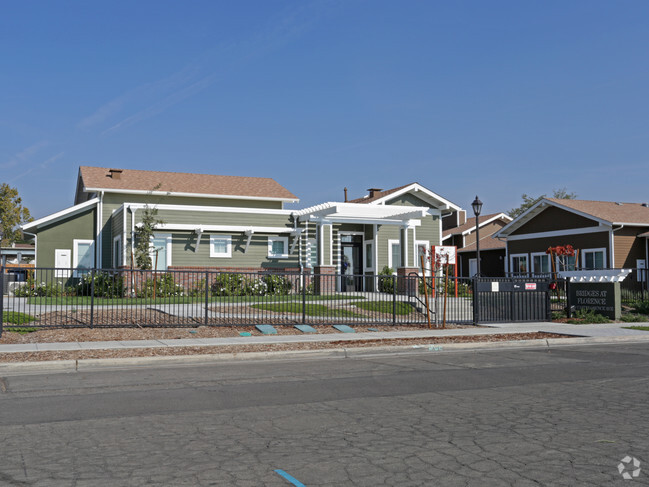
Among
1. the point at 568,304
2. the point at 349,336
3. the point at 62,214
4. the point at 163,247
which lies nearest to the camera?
the point at 349,336

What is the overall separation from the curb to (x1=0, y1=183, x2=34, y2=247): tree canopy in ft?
157

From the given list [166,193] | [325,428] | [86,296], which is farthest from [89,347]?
[166,193]

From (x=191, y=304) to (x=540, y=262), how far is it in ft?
80.9

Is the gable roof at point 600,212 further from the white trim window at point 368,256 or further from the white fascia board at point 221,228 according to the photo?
the white fascia board at point 221,228

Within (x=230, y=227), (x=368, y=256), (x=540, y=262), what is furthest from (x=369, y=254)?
(x=540, y=262)

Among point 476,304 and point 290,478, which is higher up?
point 476,304

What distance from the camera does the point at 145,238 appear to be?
2684 cm

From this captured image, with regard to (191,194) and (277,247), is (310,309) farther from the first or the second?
(191,194)

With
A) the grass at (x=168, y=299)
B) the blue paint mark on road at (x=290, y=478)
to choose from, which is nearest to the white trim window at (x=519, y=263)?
the grass at (x=168, y=299)

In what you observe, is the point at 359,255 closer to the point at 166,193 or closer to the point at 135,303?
the point at 166,193

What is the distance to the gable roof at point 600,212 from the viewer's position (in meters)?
30.8

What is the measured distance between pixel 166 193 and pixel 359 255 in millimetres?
10634

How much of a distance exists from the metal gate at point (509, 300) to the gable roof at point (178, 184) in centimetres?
1742

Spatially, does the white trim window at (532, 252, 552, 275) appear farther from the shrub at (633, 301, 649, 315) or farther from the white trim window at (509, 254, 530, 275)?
the shrub at (633, 301, 649, 315)
